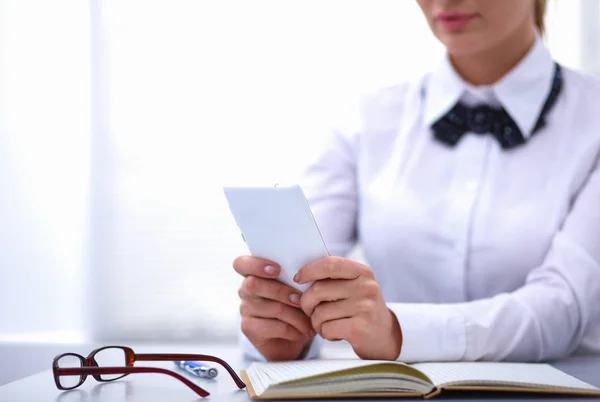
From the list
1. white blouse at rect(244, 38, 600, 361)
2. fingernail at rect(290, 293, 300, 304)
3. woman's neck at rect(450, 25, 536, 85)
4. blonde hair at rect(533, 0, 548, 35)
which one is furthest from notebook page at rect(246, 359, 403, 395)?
blonde hair at rect(533, 0, 548, 35)

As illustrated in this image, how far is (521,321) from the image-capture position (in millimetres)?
1196

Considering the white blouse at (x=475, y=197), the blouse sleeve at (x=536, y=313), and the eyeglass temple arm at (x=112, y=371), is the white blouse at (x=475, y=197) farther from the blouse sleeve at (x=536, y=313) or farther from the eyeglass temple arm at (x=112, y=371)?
the eyeglass temple arm at (x=112, y=371)

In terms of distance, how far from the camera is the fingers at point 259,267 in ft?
3.39

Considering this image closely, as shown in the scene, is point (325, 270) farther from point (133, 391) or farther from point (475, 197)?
point (475, 197)

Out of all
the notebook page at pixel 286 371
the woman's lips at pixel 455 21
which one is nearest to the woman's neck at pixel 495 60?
the woman's lips at pixel 455 21

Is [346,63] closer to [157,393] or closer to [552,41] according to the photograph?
[552,41]

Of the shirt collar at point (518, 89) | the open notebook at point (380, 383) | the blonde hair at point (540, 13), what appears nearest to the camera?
the open notebook at point (380, 383)

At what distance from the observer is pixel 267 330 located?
1114mm

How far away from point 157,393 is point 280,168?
76.7 inches

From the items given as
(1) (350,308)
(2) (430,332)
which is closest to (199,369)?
(1) (350,308)

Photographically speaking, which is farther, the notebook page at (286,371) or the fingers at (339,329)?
the fingers at (339,329)

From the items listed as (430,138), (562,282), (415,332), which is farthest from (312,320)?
(430,138)

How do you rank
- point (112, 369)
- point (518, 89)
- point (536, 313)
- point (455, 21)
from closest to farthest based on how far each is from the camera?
point (112, 369), point (536, 313), point (455, 21), point (518, 89)

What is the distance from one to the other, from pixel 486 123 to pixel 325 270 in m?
0.65
